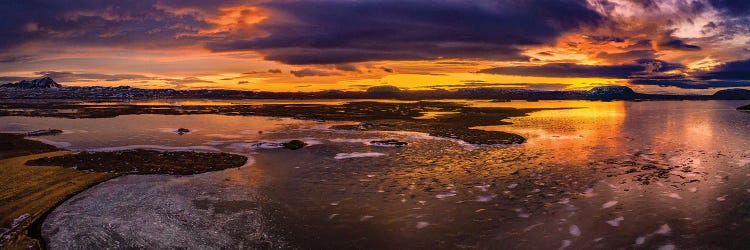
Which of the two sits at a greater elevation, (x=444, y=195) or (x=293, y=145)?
(x=293, y=145)

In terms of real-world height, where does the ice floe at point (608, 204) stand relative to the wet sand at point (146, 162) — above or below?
below

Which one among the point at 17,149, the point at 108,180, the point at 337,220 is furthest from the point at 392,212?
the point at 17,149

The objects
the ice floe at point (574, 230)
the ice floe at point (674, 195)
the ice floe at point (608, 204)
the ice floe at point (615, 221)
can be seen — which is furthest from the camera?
the ice floe at point (674, 195)

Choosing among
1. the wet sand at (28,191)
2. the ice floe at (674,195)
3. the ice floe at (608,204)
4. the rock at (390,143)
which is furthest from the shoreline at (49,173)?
the ice floe at (674,195)

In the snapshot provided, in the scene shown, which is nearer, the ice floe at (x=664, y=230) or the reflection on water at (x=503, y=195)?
the reflection on water at (x=503, y=195)

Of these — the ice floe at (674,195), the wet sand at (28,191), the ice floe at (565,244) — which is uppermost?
the wet sand at (28,191)

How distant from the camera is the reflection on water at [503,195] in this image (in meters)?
14.5

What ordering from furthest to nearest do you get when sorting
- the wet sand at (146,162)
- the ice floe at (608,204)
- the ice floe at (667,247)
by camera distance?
the wet sand at (146,162) → the ice floe at (608,204) → the ice floe at (667,247)

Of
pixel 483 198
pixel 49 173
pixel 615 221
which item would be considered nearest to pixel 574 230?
pixel 615 221

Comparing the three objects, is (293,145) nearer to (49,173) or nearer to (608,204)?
(49,173)

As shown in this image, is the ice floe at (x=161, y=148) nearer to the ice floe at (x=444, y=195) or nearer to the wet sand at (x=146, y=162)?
the wet sand at (x=146, y=162)

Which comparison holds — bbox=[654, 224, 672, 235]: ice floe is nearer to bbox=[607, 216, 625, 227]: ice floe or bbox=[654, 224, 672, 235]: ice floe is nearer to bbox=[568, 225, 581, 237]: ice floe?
bbox=[607, 216, 625, 227]: ice floe

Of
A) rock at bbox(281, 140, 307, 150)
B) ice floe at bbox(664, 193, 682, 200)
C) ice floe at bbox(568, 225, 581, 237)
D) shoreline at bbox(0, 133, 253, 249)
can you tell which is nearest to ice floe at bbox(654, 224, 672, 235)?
ice floe at bbox(568, 225, 581, 237)

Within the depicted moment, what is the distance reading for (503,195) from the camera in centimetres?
1961
